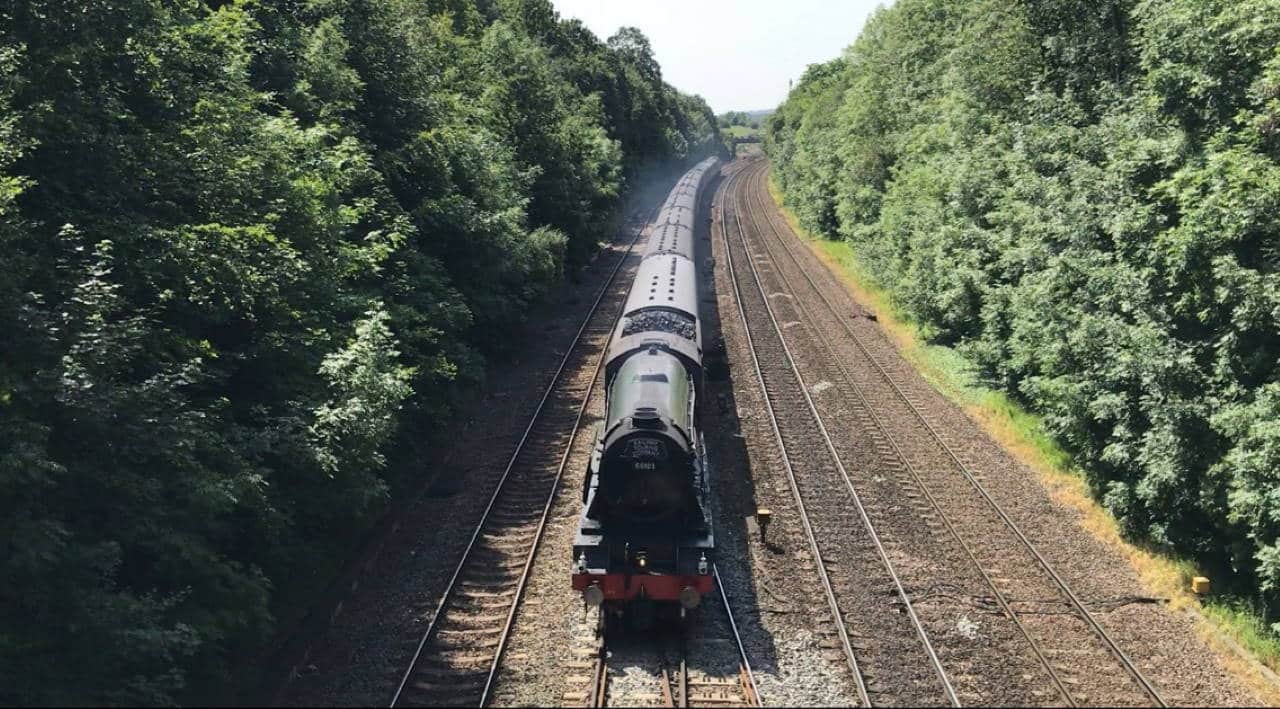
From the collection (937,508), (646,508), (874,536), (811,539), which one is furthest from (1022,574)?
(646,508)

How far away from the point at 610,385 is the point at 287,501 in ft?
21.6

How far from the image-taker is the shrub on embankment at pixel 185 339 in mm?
10008

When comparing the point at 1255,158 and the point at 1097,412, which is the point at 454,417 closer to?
the point at 1097,412

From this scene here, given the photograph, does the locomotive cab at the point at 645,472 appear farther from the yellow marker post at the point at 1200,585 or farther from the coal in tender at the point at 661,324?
the yellow marker post at the point at 1200,585

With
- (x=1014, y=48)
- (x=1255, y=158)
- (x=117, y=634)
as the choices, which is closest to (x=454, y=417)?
(x=117, y=634)

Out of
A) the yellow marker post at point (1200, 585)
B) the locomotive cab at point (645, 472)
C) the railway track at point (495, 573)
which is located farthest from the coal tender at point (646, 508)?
the yellow marker post at point (1200, 585)

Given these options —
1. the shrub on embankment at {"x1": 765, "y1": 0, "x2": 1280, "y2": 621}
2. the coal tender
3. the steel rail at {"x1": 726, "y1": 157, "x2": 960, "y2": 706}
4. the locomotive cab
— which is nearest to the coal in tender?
the coal tender

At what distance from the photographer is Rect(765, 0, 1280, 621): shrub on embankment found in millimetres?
15539

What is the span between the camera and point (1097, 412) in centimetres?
1803

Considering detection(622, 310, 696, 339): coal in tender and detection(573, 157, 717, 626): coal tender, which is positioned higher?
detection(622, 310, 696, 339): coal in tender

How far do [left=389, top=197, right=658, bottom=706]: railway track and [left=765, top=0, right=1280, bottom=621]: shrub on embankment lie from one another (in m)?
12.2

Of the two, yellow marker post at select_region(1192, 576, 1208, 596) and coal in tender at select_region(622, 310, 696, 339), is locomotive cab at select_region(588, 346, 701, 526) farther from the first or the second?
yellow marker post at select_region(1192, 576, 1208, 596)

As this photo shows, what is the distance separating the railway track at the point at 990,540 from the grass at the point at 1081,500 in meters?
1.69

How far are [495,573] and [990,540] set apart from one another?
10150 mm
